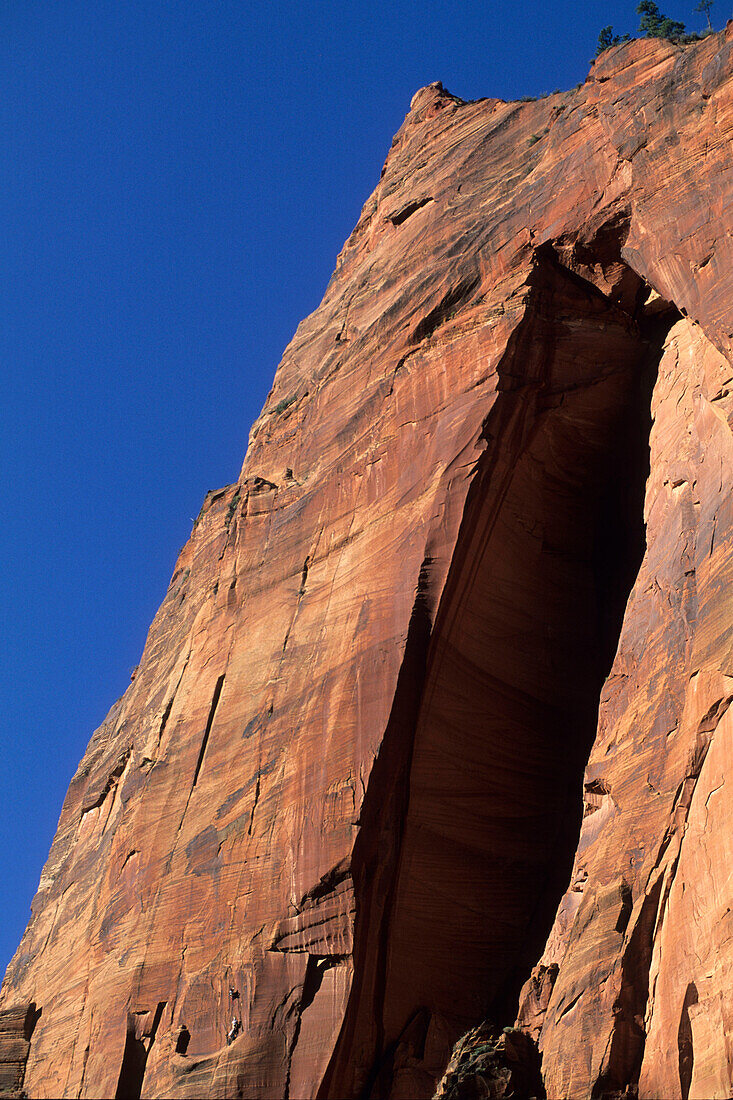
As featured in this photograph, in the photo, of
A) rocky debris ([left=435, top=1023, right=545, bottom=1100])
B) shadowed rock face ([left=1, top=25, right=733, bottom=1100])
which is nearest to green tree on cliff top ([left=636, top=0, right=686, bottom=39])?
shadowed rock face ([left=1, top=25, right=733, bottom=1100])

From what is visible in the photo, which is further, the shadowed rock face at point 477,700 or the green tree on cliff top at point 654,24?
the green tree on cliff top at point 654,24

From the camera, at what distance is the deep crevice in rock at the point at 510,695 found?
61.1ft

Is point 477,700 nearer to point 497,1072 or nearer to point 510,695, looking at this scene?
point 510,695

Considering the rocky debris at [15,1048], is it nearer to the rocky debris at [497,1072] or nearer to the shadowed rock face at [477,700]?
the shadowed rock face at [477,700]

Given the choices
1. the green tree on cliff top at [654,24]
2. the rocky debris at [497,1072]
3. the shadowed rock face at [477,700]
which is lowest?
the rocky debris at [497,1072]

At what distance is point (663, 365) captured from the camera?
66.5 feet

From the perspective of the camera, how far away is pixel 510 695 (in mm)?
20453

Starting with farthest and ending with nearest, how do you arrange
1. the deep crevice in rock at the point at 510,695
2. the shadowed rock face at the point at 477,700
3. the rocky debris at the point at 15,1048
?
the rocky debris at the point at 15,1048, the deep crevice in rock at the point at 510,695, the shadowed rock face at the point at 477,700

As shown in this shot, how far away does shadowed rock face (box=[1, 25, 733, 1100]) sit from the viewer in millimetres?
15953

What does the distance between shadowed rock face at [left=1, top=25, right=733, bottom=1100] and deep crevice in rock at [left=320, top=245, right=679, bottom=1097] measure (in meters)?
0.05

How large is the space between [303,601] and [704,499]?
8309mm

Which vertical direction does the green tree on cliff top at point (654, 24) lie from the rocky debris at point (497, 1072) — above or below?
above

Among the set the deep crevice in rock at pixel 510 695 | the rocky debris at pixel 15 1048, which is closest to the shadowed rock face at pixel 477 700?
the deep crevice in rock at pixel 510 695

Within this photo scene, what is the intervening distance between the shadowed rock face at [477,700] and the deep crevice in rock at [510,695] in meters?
0.05
